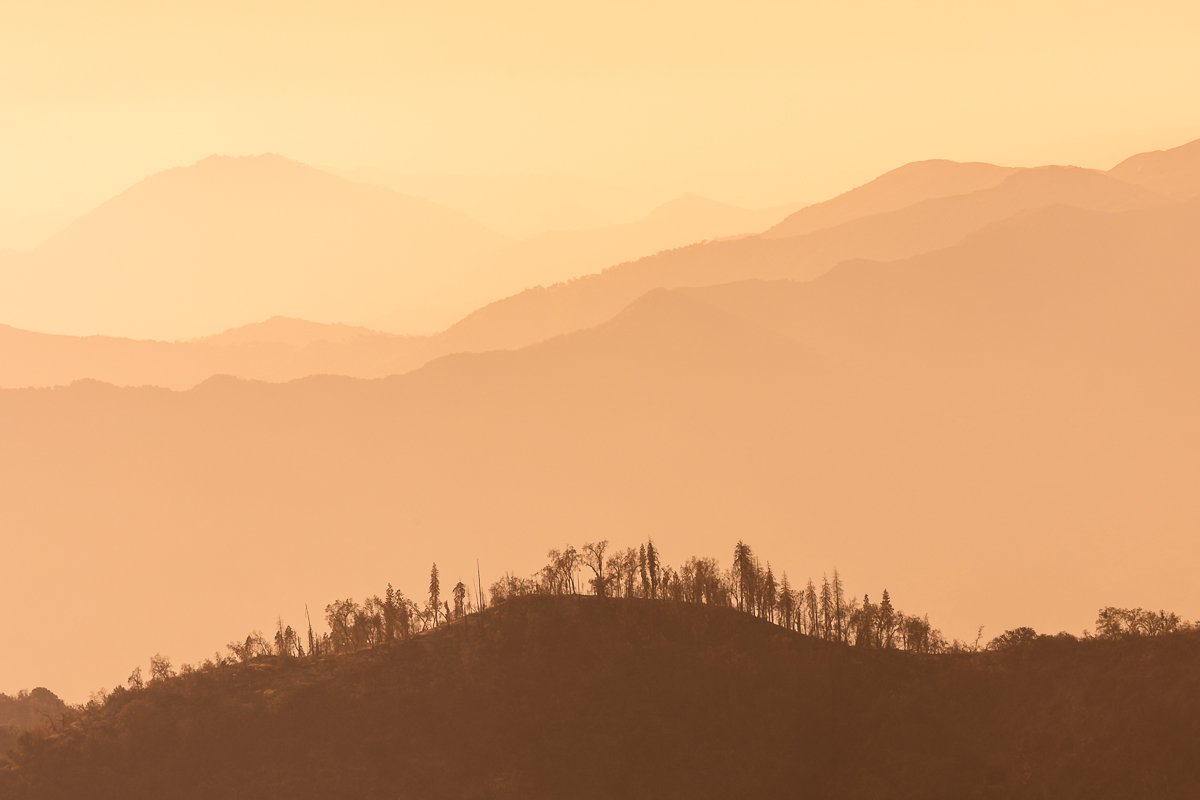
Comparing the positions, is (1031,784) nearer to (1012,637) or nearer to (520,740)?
(1012,637)

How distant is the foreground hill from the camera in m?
167

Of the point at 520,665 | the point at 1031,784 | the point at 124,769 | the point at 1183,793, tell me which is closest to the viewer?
the point at 1183,793

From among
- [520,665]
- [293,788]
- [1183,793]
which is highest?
[520,665]

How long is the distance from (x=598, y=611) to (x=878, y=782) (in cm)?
4608

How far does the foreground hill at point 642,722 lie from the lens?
167250 mm

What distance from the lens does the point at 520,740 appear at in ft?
577

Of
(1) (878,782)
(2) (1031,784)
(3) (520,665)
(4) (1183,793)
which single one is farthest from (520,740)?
(4) (1183,793)

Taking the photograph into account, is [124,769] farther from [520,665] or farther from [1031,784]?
[1031,784]

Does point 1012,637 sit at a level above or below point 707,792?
above

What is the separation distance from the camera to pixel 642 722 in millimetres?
177625

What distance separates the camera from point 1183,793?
153 metres

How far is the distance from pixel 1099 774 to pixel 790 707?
37.3 meters

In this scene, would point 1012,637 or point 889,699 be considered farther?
point 1012,637

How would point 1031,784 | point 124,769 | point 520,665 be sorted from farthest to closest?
point 520,665 < point 124,769 < point 1031,784
